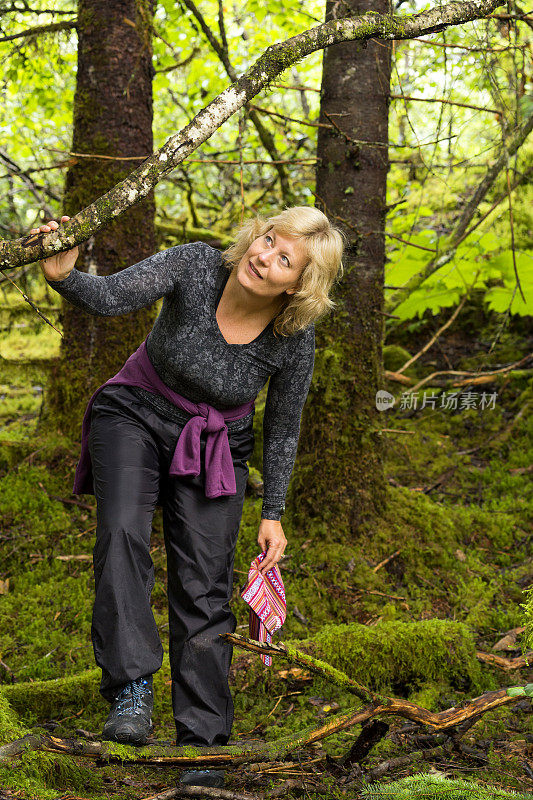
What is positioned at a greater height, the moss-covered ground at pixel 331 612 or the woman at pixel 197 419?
the woman at pixel 197 419

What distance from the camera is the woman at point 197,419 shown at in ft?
8.15

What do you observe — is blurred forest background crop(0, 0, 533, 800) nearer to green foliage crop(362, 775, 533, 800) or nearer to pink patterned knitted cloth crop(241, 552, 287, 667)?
green foliage crop(362, 775, 533, 800)

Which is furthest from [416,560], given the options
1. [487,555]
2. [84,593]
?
[84,593]

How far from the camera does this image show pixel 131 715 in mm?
2275

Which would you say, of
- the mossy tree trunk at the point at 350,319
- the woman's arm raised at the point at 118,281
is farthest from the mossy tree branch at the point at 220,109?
the mossy tree trunk at the point at 350,319

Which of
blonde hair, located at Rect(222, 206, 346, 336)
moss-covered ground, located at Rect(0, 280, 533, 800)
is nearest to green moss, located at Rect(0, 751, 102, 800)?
moss-covered ground, located at Rect(0, 280, 533, 800)

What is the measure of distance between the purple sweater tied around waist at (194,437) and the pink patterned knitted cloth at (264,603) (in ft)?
1.52

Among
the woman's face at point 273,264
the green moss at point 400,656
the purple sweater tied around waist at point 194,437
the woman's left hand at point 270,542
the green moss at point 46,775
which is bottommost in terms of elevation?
the green moss at point 400,656

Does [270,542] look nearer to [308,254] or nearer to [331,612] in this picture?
[331,612]

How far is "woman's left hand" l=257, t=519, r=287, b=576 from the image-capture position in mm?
3012

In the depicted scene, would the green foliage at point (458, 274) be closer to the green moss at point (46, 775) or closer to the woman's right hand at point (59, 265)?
the woman's right hand at point (59, 265)

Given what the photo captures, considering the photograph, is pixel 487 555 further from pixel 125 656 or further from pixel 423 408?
A: pixel 125 656

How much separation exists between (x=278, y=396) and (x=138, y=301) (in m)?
0.89

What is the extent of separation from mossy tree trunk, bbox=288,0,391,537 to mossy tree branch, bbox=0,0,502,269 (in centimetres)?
196
